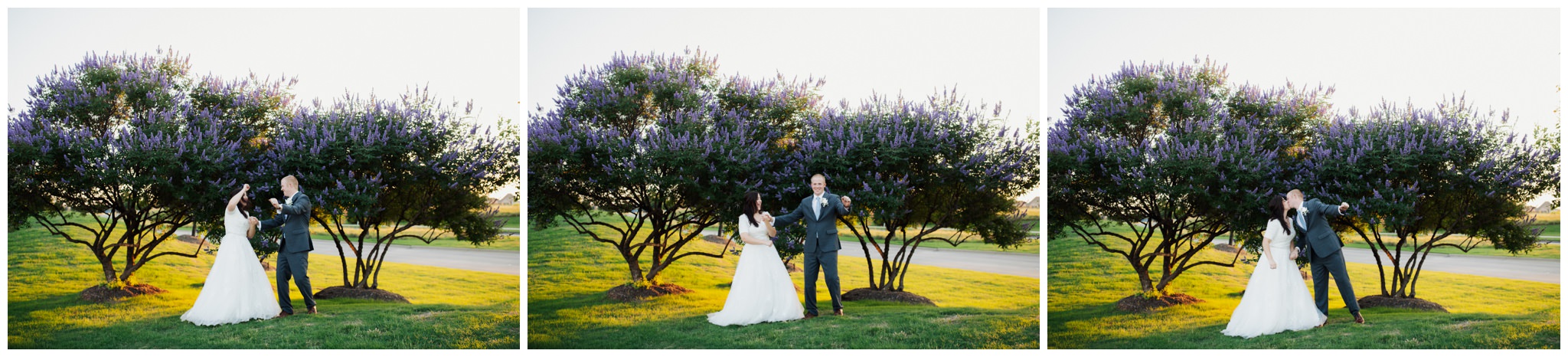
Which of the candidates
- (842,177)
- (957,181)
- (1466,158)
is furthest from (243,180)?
(1466,158)

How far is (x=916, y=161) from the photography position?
7840 mm

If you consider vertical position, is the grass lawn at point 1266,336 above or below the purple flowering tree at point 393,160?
below

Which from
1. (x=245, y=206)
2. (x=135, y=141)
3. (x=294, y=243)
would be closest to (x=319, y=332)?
(x=294, y=243)

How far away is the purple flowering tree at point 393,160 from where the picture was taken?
25.5 ft

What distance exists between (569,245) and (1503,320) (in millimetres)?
8471

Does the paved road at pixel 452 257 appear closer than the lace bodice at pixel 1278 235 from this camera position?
No

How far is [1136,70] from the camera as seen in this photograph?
26.6 ft

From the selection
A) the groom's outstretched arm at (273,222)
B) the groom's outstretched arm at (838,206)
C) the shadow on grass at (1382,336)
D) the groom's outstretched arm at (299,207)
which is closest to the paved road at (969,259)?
the shadow on grass at (1382,336)

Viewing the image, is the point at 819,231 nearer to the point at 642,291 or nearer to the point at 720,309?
the point at 720,309

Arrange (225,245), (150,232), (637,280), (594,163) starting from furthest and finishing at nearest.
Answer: (150,232), (637,280), (594,163), (225,245)

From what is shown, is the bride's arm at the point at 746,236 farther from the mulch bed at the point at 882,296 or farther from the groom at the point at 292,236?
the groom at the point at 292,236

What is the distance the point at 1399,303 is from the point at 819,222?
5.71 metres

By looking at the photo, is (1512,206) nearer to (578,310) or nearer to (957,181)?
(957,181)

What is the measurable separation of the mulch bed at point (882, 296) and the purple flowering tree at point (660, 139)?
54.8 inches
